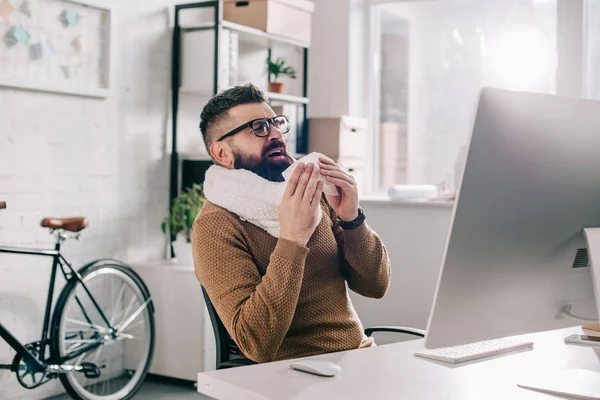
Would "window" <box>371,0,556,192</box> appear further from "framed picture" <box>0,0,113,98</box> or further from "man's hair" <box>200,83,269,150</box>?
"man's hair" <box>200,83,269,150</box>

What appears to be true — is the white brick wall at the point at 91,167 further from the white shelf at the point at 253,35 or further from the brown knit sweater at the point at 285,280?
the brown knit sweater at the point at 285,280

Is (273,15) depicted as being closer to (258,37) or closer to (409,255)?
(258,37)

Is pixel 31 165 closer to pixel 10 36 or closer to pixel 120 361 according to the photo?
pixel 10 36

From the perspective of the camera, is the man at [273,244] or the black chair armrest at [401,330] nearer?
the man at [273,244]

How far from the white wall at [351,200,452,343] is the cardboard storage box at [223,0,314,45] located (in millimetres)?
1001

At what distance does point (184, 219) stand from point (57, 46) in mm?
963

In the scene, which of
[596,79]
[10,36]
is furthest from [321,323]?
[596,79]

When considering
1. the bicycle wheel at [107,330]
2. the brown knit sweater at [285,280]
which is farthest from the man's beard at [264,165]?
the bicycle wheel at [107,330]

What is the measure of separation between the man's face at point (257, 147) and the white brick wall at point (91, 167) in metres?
1.55

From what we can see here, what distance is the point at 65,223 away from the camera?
118 inches

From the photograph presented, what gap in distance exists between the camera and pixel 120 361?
3627mm

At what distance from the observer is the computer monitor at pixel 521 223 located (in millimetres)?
1051

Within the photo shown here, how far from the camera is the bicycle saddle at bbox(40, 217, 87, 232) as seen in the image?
9.69 feet

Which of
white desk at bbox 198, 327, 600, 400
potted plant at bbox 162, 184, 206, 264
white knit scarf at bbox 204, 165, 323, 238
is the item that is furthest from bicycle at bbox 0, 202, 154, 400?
white desk at bbox 198, 327, 600, 400
